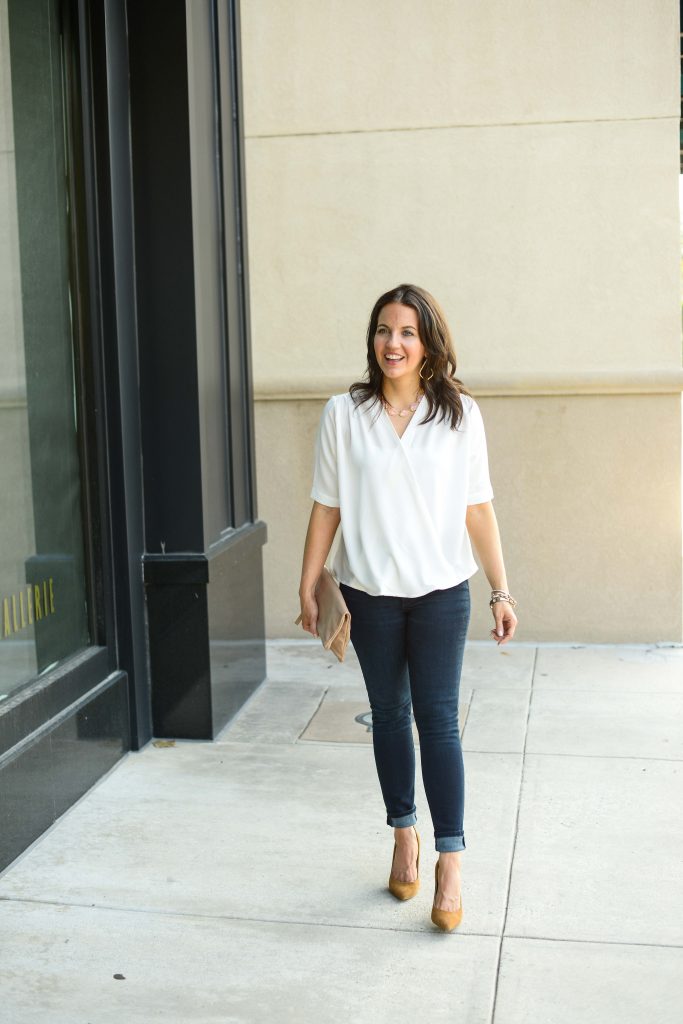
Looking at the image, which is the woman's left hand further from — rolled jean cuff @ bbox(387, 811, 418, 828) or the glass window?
the glass window

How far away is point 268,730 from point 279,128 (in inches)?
140

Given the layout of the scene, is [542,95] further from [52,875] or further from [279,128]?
[52,875]

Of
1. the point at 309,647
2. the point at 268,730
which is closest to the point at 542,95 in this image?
the point at 309,647

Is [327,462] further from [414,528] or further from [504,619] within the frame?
[504,619]

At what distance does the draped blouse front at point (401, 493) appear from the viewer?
129 inches

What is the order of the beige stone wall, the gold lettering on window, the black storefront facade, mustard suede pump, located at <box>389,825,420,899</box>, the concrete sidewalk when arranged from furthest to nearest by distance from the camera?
the beige stone wall
the black storefront facade
the gold lettering on window
mustard suede pump, located at <box>389,825,420,899</box>
the concrete sidewalk

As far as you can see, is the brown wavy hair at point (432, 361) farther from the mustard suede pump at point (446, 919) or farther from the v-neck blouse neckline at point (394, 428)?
→ the mustard suede pump at point (446, 919)

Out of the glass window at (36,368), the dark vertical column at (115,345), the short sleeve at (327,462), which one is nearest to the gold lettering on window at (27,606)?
the glass window at (36,368)

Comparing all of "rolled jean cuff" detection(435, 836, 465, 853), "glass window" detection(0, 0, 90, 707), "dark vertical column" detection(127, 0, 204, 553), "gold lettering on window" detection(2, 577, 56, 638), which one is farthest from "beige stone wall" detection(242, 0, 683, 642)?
"rolled jean cuff" detection(435, 836, 465, 853)

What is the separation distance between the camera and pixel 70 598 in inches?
185

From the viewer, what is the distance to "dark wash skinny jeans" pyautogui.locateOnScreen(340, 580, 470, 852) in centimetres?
332

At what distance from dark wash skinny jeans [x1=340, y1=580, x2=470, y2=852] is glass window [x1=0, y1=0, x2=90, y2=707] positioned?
4.78 feet

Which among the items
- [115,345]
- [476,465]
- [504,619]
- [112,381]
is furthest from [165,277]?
[504,619]

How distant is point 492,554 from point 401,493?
382mm
